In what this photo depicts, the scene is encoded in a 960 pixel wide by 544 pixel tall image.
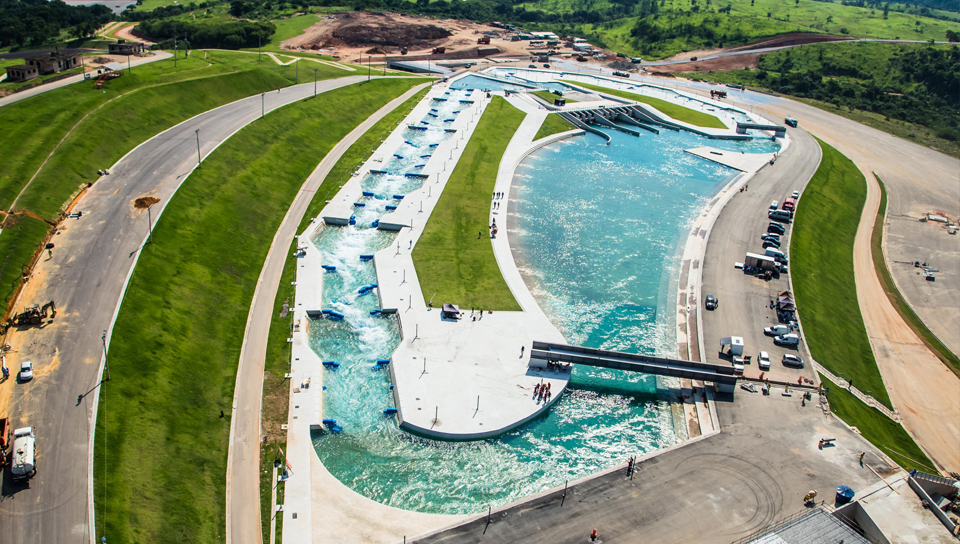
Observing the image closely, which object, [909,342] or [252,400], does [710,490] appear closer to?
[252,400]

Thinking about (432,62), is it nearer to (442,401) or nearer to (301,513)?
(442,401)

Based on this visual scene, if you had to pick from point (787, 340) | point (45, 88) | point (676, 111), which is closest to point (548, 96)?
point (676, 111)

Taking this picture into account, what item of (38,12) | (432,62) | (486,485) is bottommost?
(486,485)

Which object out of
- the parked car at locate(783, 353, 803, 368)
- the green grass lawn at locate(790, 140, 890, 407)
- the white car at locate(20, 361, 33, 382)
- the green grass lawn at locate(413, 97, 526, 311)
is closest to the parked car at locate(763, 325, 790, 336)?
the green grass lawn at locate(790, 140, 890, 407)

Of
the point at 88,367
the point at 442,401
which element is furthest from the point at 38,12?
the point at 442,401

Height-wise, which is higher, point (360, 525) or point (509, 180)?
point (509, 180)

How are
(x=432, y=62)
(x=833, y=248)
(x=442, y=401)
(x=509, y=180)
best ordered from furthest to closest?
(x=432, y=62), (x=509, y=180), (x=833, y=248), (x=442, y=401)

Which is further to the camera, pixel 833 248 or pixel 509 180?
pixel 509 180
